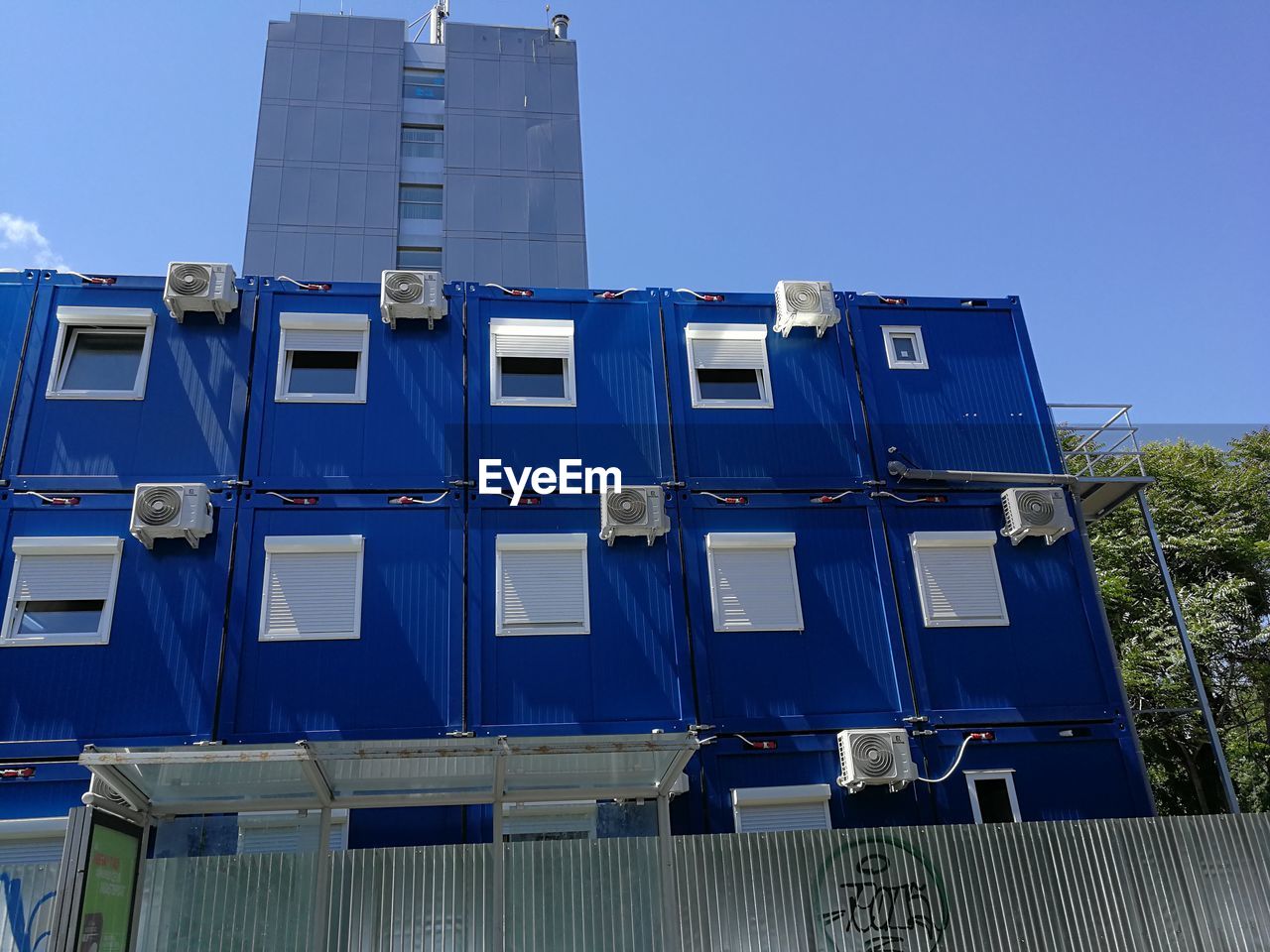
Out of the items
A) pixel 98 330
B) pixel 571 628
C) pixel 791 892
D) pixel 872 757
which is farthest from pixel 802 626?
pixel 98 330

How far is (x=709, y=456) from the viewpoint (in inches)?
627

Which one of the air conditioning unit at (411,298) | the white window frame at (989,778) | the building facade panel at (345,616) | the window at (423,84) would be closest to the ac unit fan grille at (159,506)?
the building facade panel at (345,616)

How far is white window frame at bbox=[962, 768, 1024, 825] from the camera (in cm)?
1405

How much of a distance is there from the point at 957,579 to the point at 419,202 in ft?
108

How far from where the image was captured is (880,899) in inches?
408

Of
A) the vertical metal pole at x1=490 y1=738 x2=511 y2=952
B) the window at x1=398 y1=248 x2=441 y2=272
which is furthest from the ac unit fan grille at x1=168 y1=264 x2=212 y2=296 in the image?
the window at x1=398 y1=248 x2=441 y2=272

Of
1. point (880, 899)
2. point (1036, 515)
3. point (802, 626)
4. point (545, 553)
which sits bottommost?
point (880, 899)

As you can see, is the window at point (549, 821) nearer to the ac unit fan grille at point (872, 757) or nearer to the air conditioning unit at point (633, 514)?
the ac unit fan grille at point (872, 757)

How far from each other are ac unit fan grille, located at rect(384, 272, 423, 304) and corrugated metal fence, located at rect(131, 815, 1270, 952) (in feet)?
29.1

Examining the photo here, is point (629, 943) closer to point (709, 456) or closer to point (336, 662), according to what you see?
point (336, 662)

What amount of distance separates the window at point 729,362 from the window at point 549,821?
664cm

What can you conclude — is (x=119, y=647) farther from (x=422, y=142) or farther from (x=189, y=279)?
(x=422, y=142)

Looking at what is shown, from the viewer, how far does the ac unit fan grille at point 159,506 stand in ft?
45.6

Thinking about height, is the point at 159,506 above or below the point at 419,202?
below
